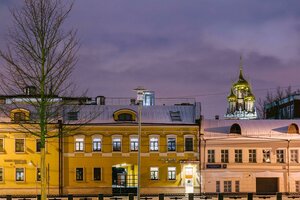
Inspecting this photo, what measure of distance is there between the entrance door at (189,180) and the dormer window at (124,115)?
7.08 meters

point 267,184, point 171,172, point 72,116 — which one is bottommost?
point 267,184

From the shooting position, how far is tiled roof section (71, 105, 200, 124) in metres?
54.0

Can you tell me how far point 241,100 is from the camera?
4700 inches

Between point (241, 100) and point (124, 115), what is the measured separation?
226 ft

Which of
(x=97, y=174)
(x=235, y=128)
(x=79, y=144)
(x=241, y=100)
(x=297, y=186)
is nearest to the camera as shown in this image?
(x=97, y=174)

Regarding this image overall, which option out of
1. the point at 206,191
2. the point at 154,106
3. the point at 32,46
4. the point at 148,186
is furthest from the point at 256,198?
the point at 32,46

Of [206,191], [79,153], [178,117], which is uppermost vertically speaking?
[178,117]

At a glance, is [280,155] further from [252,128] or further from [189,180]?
[189,180]

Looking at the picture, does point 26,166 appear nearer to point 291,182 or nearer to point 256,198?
point 256,198

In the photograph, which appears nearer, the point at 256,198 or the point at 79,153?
the point at 256,198

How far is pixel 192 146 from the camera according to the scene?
176 ft

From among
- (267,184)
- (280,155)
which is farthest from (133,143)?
(280,155)

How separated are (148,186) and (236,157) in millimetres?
8783

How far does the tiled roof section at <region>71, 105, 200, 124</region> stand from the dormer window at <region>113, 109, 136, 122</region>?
44 centimetres
